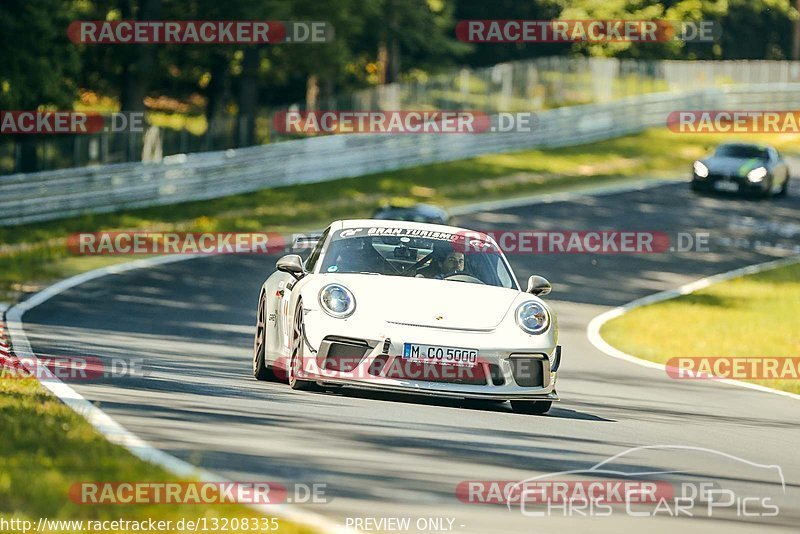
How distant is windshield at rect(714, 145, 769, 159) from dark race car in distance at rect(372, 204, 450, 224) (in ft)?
55.8

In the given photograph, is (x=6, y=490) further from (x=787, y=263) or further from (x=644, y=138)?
(x=644, y=138)

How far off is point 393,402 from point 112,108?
60140 millimetres

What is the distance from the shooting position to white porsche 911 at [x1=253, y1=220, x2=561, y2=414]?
10320mm

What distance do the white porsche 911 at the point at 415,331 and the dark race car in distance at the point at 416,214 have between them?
1109cm

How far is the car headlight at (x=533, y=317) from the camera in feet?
35.0

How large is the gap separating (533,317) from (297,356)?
1661 mm

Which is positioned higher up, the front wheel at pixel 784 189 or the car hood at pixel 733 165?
the car hood at pixel 733 165
